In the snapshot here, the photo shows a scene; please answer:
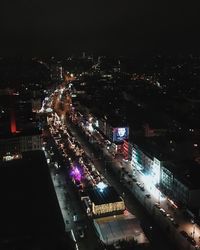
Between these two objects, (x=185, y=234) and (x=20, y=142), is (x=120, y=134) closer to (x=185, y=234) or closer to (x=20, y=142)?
(x=20, y=142)

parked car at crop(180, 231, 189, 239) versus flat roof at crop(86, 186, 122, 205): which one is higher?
flat roof at crop(86, 186, 122, 205)

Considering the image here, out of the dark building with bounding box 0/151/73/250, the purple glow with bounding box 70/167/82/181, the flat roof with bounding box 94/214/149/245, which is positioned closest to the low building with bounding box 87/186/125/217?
the flat roof with bounding box 94/214/149/245

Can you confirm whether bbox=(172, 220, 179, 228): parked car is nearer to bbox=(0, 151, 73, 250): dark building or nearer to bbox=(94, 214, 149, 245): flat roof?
bbox=(94, 214, 149, 245): flat roof

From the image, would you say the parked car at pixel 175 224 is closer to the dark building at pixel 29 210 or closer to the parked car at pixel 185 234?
the parked car at pixel 185 234

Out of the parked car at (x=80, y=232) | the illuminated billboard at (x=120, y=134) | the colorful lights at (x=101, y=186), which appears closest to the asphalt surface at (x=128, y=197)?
the colorful lights at (x=101, y=186)

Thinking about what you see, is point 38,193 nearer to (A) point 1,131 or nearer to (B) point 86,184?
(B) point 86,184

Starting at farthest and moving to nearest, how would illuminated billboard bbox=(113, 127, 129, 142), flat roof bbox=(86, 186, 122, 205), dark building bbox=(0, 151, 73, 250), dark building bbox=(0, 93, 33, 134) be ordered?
1. dark building bbox=(0, 93, 33, 134)
2. illuminated billboard bbox=(113, 127, 129, 142)
3. flat roof bbox=(86, 186, 122, 205)
4. dark building bbox=(0, 151, 73, 250)
